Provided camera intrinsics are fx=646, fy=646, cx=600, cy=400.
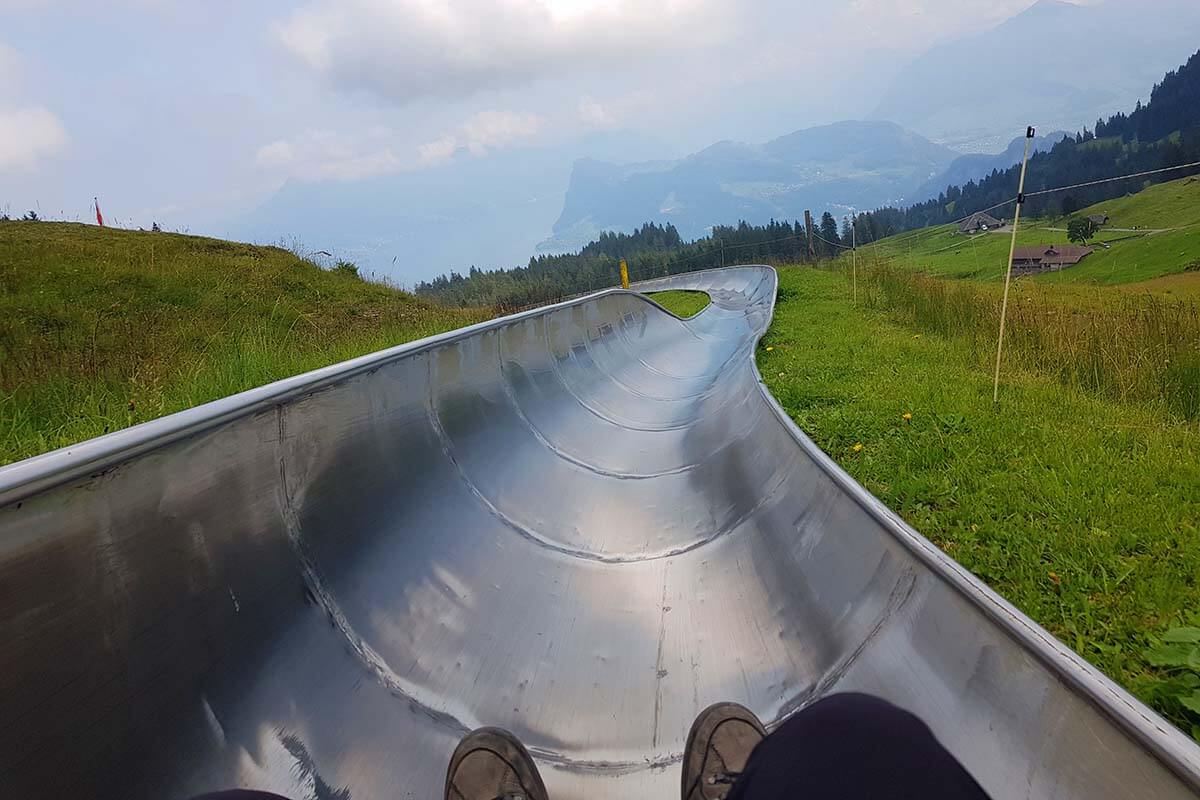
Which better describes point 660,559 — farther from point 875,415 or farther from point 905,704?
point 875,415

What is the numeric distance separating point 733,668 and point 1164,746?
4.07 feet

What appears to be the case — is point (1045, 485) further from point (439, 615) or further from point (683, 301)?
point (683, 301)

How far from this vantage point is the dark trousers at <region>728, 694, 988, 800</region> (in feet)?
3.40

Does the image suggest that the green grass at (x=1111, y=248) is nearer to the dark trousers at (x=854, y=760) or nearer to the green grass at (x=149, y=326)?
the green grass at (x=149, y=326)

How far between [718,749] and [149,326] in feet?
20.9

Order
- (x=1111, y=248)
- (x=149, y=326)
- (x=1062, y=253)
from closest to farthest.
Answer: (x=149, y=326)
(x=1111, y=248)
(x=1062, y=253)

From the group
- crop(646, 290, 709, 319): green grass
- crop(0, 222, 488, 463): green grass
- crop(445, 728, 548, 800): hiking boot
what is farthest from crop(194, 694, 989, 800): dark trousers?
crop(646, 290, 709, 319): green grass

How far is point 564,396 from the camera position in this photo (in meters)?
4.94

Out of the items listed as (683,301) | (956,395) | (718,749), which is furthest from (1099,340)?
(683,301)

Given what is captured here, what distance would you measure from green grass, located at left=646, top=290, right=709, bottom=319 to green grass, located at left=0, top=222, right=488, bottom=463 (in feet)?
20.8

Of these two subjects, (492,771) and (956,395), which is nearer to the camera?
(492,771)

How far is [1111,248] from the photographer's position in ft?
88.5

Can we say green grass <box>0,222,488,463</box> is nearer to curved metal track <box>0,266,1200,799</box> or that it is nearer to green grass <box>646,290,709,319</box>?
curved metal track <box>0,266,1200,799</box>

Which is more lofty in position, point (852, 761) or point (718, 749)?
point (852, 761)
